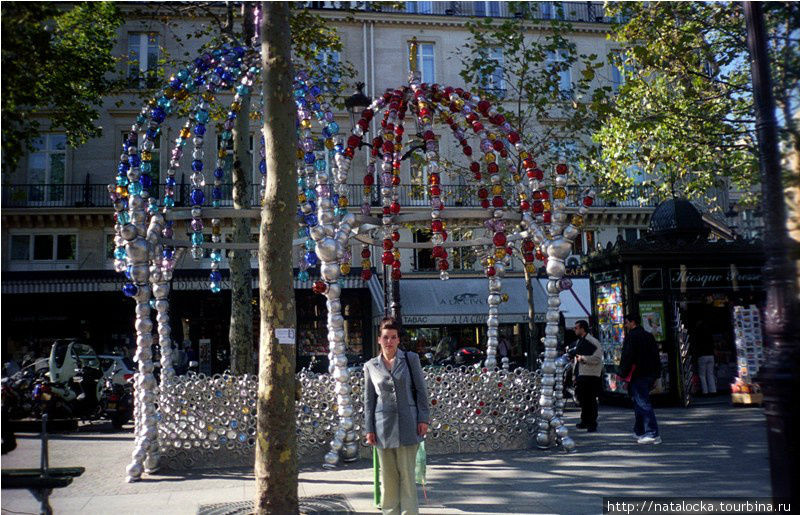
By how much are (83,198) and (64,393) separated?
44.0 ft

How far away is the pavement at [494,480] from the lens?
20.9 feet

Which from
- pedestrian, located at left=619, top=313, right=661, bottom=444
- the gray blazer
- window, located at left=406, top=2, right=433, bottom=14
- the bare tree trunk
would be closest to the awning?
window, located at left=406, top=2, right=433, bottom=14

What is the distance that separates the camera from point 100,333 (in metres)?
25.0

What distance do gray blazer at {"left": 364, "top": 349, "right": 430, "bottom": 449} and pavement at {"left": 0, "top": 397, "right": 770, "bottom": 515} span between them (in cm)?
102

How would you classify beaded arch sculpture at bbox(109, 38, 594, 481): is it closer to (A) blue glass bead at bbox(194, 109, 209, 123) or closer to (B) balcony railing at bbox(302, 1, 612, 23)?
(A) blue glass bead at bbox(194, 109, 209, 123)

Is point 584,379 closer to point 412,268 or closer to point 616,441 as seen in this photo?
point 616,441

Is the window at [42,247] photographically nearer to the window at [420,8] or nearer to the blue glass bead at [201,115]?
the window at [420,8]

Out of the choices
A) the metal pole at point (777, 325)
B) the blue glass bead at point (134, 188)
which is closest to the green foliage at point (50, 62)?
the blue glass bead at point (134, 188)

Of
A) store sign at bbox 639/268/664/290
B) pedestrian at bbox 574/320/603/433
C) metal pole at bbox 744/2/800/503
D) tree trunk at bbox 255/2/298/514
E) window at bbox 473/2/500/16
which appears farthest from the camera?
window at bbox 473/2/500/16

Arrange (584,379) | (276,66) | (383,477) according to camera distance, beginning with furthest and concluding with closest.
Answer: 1. (584,379)
2. (276,66)
3. (383,477)

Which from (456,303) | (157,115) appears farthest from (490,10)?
(157,115)

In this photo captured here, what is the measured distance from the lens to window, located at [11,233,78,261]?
24.8 metres

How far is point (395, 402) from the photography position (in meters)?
5.59

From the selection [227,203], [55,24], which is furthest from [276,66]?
[227,203]
